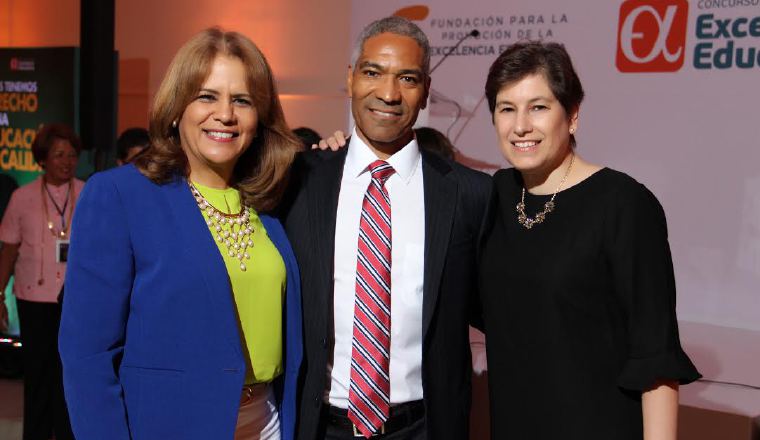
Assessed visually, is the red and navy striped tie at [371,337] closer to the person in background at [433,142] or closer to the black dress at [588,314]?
the black dress at [588,314]

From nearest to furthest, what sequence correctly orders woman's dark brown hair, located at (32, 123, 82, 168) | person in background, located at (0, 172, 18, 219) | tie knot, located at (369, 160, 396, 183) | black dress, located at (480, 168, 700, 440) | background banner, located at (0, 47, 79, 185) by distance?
black dress, located at (480, 168, 700, 440)
tie knot, located at (369, 160, 396, 183)
woman's dark brown hair, located at (32, 123, 82, 168)
background banner, located at (0, 47, 79, 185)
person in background, located at (0, 172, 18, 219)

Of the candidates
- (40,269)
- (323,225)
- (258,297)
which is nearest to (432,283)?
(323,225)

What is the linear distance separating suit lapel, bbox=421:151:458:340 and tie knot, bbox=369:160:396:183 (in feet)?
0.33

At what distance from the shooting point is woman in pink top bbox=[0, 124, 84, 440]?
4668mm

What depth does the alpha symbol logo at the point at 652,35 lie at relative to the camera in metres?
4.11

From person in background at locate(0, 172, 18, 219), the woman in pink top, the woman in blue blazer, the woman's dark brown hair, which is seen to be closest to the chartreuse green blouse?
the woman in blue blazer

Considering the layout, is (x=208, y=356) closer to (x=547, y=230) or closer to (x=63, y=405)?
(x=547, y=230)

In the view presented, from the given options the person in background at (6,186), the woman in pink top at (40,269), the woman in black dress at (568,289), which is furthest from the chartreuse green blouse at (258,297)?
the person in background at (6,186)

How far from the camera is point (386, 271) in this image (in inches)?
83.4

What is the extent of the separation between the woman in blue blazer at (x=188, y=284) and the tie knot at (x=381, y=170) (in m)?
0.30

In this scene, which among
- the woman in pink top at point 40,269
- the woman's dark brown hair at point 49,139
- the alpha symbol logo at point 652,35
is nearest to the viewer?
the alpha symbol logo at point 652,35

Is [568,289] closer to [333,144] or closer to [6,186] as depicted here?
[333,144]

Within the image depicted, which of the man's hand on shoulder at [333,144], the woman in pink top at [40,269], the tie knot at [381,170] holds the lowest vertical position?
the woman in pink top at [40,269]

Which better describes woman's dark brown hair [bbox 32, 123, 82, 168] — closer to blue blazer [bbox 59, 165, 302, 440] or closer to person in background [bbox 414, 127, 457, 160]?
person in background [bbox 414, 127, 457, 160]
